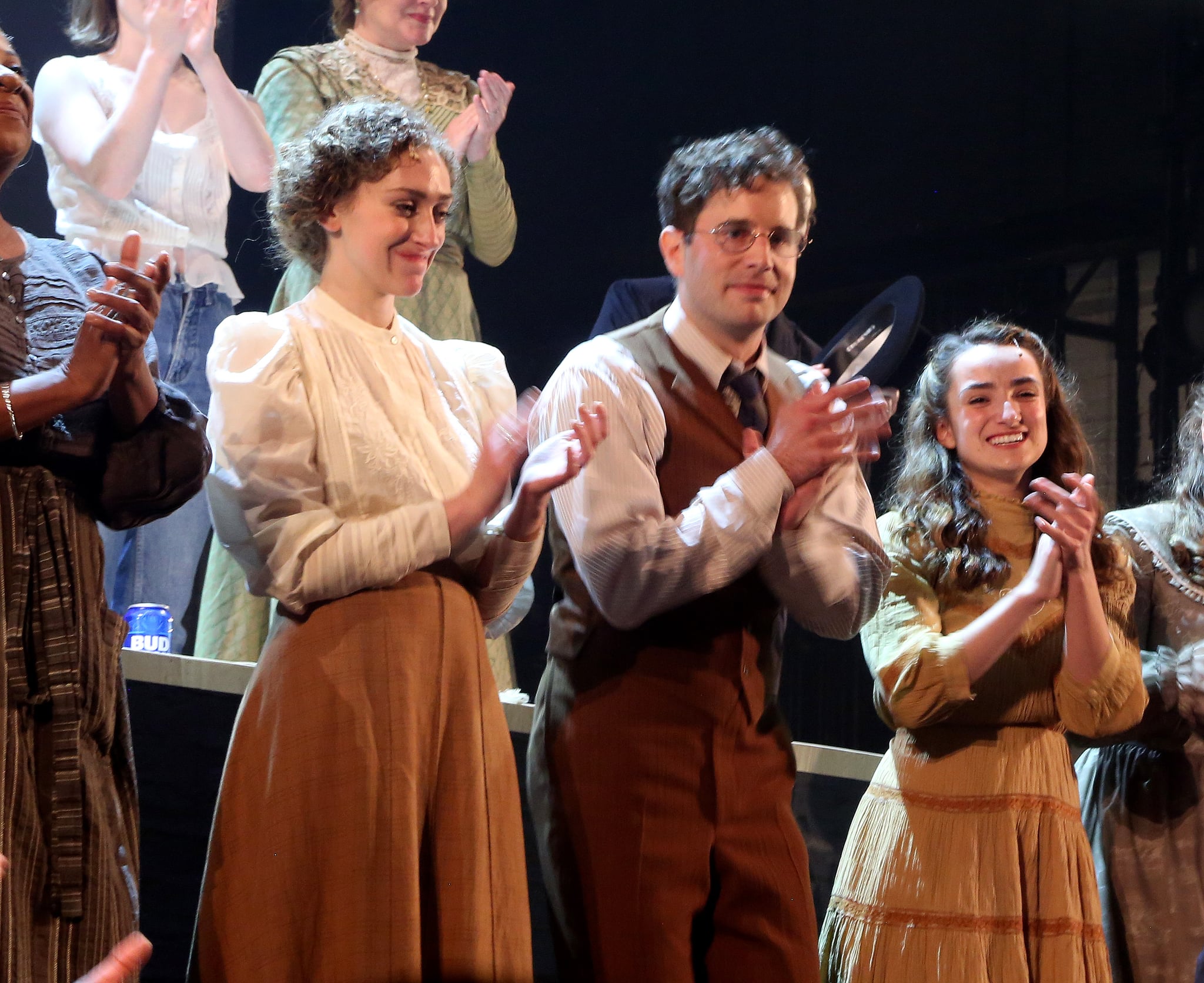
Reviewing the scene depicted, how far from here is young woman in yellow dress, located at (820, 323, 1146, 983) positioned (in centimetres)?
230

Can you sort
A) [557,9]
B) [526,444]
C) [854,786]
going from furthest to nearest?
[557,9] → [854,786] → [526,444]

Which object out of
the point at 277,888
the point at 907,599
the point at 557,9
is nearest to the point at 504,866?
the point at 277,888

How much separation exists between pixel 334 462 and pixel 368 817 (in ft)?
1.54

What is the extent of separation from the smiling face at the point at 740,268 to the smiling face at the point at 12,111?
944 mm

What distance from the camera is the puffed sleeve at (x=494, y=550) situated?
2029 millimetres

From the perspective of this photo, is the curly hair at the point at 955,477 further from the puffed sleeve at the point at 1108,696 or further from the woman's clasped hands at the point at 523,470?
the woman's clasped hands at the point at 523,470

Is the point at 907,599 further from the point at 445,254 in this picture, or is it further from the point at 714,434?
the point at 445,254

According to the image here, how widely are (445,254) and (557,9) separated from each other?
1.64 m

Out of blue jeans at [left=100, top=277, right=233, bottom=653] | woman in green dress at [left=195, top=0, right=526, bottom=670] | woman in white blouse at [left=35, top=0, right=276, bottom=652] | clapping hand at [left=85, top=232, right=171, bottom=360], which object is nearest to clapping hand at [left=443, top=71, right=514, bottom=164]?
woman in green dress at [left=195, top=0, right=526, bottom=670]

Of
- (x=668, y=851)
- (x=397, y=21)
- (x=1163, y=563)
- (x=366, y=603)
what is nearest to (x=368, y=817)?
(x=366, y=603)

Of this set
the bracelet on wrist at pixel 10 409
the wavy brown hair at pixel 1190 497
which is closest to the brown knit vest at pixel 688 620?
the bracelet on wrist at pixel 10 409

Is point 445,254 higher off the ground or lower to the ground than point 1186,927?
higher

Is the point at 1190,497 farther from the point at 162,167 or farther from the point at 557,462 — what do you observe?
the point at 162,167

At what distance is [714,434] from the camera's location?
2.12m
